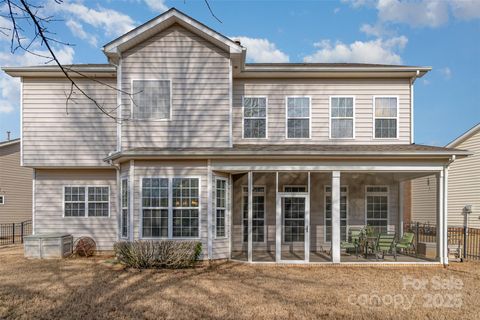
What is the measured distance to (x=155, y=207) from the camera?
39.5 feet

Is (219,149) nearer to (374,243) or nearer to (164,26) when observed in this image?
(164,26)

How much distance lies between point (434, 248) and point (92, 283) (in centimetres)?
1049

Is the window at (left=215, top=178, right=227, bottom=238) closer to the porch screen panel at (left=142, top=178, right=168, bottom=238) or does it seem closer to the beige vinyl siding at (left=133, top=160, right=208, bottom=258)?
the beige vinyl siding at (left=133, top=160, right=208, bottom=258)

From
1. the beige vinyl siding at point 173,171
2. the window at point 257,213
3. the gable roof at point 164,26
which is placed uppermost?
the gable roof at point 164,26

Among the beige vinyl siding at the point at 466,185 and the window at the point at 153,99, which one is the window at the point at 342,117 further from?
the beige vinyl siding at the point at 466,185

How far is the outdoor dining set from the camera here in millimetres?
12406

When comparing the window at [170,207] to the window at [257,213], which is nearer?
the window at [170,207]

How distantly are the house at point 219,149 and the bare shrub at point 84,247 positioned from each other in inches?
18.3

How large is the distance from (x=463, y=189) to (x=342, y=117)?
40.9ft

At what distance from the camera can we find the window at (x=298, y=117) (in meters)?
14.6

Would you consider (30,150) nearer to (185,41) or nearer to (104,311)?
(185,41)

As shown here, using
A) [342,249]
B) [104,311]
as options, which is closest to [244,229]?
[342,249]

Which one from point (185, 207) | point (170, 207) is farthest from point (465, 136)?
point (170, 207)

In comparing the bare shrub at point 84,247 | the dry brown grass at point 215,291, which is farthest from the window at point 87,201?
the dry brown grass at point 215,291
